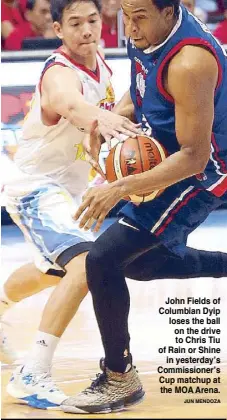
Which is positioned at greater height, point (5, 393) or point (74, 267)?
point (74, 267)

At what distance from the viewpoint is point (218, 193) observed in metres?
2.78

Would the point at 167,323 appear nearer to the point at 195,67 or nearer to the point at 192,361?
the point at 192,361

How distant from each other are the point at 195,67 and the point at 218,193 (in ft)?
1.50

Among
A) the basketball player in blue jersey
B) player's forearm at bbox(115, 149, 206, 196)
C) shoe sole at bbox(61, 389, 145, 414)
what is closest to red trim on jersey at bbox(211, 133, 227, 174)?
the basketball player in blue jersey

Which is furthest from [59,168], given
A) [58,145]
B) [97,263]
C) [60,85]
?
[97,263]

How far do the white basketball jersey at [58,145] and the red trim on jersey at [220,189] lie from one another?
14.9 inches

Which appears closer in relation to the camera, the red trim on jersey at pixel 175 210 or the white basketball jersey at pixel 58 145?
the red trim on jersey at pixel 175 210

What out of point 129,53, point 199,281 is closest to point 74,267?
point 199,281

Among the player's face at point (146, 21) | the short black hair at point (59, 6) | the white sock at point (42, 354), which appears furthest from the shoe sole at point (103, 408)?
the short black hair at point (59, 6)

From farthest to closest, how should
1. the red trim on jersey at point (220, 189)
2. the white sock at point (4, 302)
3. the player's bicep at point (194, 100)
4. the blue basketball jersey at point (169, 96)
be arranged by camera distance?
the white sock at point (4, 302)
the red trim on jersey at point (220, 189)
the blue basketball jersey at point (169, 96)
the player's bicep at point (194, 100)

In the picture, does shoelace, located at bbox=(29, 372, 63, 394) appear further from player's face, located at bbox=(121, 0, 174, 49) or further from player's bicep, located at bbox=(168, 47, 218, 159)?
player's face, located at bbox=(121, 0, 174, 49)

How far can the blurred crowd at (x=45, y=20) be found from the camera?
2848 mm

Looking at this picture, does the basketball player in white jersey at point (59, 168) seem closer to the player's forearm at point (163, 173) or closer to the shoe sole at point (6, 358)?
the shoe sole at point (6, 358)

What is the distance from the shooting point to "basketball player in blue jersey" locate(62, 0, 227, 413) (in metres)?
2.50
